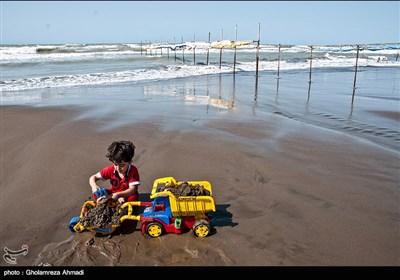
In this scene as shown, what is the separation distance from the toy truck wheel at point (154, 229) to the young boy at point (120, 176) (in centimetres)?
66

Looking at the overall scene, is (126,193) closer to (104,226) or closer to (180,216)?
(104,226)

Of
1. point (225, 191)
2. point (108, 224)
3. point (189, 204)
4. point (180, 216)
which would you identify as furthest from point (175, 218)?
point (225, 191)

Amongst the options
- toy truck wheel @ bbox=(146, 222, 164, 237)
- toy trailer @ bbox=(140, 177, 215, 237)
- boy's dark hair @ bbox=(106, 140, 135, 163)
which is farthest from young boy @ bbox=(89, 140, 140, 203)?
toy truck wheel @ bbox=(146, 222, 164, 237)

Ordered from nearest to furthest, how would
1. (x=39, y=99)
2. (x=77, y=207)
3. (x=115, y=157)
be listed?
(x=115, y=157) < (x=77, y=207) < (x=39, y=99)

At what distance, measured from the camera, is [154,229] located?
12.1 feet

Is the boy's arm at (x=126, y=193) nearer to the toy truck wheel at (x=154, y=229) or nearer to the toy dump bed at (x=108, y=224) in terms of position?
the toy dump bed at (x=108, y=224)

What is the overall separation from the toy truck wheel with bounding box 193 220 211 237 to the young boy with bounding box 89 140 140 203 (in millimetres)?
1047

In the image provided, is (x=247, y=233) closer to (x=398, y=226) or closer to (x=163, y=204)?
(x=163, y=204)

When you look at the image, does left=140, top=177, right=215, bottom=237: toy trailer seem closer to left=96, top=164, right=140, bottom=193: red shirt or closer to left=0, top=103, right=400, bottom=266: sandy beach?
left=0, top=103, right=400, bottom=266: sandy beach

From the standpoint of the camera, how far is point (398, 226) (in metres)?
3.80

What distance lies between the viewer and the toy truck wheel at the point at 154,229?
3660mm
